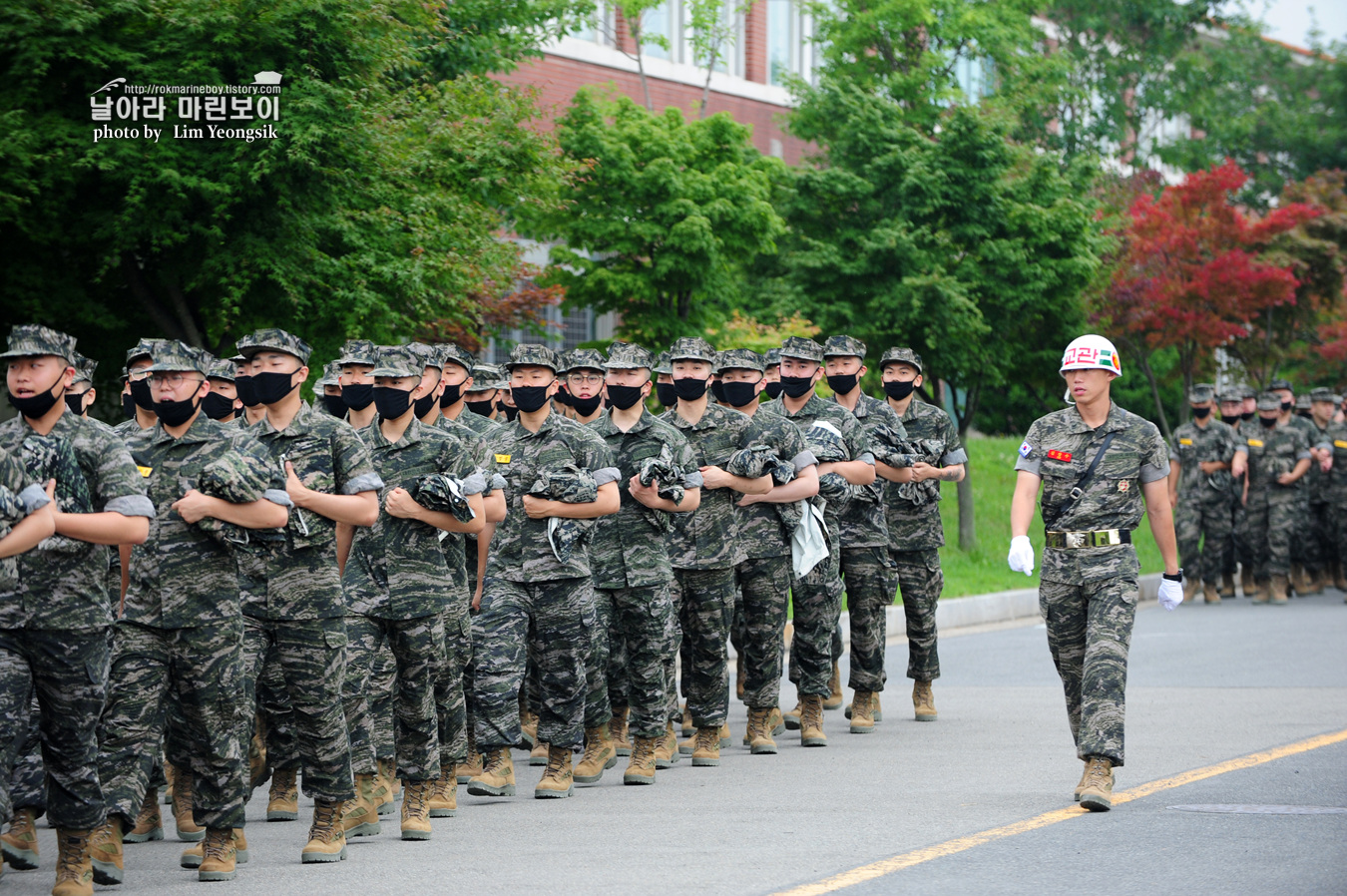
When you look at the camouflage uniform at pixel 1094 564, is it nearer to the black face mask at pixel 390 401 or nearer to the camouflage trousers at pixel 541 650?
the camouflage trousers at pixel 541 650

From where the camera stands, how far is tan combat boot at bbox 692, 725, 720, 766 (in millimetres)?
10859

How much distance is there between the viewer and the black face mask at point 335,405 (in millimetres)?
9842

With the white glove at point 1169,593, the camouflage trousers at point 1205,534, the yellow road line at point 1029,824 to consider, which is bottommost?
the yellow road line at point 1029,824

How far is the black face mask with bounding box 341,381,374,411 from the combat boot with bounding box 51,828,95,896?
258cm

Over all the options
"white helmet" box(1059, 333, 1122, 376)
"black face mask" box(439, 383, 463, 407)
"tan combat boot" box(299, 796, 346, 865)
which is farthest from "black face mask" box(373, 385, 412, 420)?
"white helmet" box(1059, 333, 1122, 376)

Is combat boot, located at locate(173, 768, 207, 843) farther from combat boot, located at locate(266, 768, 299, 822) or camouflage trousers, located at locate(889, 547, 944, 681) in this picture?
camouflage trousers, located at locate(889, 547, 944, 681)

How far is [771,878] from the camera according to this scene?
7.22 m

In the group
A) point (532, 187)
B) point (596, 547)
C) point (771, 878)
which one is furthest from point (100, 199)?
point (771, 878)

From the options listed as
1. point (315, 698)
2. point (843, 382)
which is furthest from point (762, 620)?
point (315, 698)

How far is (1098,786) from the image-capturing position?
28.7ft

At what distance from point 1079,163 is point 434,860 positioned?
19833mm

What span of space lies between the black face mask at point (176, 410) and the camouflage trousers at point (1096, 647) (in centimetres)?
443

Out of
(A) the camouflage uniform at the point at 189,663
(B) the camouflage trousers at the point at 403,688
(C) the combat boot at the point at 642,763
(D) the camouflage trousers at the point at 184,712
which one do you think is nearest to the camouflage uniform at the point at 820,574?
(C) the combat boot at the point at 642,763

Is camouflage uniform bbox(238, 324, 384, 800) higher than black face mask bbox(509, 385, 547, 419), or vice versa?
black face mask bbox(509, 385, 547, 419)
